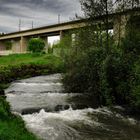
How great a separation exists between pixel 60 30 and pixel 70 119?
141 ft

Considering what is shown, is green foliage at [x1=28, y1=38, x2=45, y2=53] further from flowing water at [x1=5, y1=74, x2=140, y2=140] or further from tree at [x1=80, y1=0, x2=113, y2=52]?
flowing water at [x1=5, y1=74, x2=140, y2=140]

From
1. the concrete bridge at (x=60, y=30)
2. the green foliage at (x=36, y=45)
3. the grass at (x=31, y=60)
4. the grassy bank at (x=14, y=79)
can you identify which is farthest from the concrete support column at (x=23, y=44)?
the grassy bank at (x=14, y=79)

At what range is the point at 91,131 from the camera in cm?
1267

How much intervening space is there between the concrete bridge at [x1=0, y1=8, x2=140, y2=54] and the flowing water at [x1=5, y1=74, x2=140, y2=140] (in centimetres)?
515

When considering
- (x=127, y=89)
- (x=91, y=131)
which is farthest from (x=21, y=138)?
(x=127, y=89)

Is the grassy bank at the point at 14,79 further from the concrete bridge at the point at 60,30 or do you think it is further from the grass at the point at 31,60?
the concrete bridge at the point at 60,30

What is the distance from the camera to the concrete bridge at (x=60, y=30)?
20964 mm

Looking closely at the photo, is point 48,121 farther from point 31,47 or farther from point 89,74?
point 31,47

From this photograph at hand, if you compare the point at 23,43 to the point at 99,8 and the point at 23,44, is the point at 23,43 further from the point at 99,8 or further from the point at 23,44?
the point at 99,8

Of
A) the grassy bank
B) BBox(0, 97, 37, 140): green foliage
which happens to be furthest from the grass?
BBox(0, 97, 37, 140): green foliage

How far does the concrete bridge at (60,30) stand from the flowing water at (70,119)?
5155mm

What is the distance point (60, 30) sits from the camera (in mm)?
56531

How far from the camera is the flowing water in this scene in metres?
12.2

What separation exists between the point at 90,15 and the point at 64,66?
3.83 metres
